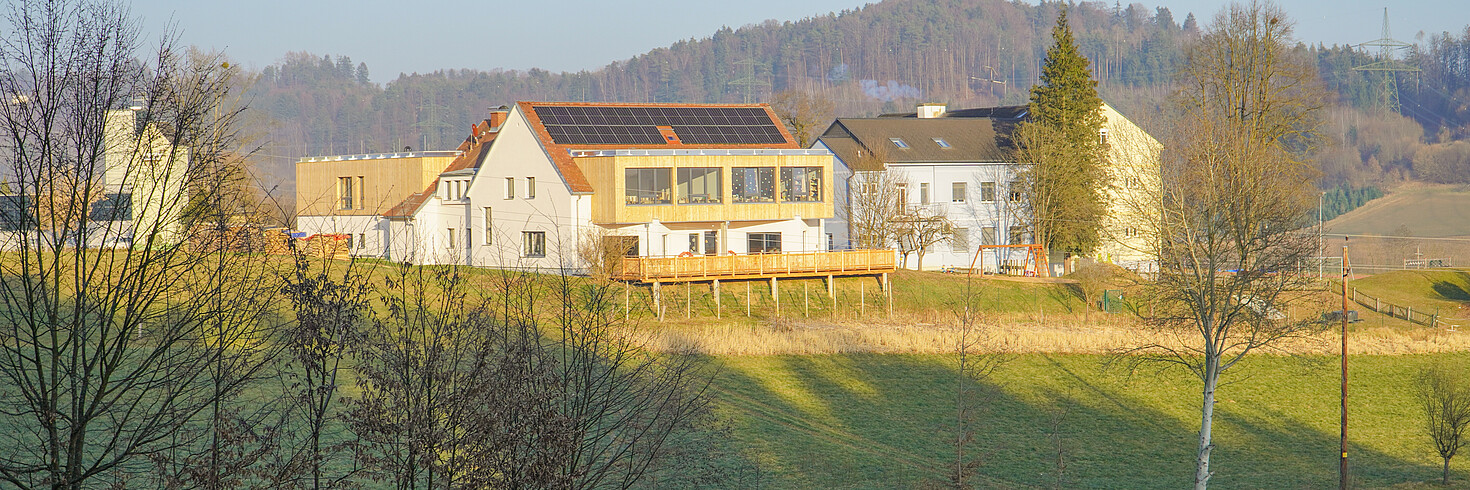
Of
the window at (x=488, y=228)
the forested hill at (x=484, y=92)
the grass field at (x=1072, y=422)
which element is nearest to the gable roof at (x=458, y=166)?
the window at (x=488, y=228)

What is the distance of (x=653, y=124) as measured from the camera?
142 feet

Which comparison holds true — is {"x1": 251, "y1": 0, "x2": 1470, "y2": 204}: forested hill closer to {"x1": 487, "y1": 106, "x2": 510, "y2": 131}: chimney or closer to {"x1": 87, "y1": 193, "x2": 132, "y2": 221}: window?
{"x1": 487, "y1": 106, "x2": 510, "y2": 131}: chimney

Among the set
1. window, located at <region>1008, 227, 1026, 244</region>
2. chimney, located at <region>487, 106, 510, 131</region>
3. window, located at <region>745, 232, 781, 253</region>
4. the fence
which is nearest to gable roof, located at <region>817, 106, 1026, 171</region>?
window, located at <region>1008, 227, 1026, 244</region>

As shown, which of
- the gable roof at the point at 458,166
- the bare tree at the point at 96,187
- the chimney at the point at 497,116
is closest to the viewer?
the bare tree at the point at 96,187

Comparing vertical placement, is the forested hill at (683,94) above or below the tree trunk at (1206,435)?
above

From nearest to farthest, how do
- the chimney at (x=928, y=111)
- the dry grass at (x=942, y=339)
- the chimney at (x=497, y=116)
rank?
1. the dry grass at (x=942, y=339)
2. the chimney at (x=497, y=116)
3. the chimney at (x=928, y=111)

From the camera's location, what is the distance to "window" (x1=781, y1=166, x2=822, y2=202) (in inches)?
1634

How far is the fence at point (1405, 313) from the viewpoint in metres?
41.5

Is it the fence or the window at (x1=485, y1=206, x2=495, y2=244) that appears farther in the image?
the fence

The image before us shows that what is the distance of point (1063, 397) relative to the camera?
28188 millimetres

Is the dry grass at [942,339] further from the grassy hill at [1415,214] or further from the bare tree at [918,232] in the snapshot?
the grassy hill at [1415,214]

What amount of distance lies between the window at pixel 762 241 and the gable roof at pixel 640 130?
3.35m

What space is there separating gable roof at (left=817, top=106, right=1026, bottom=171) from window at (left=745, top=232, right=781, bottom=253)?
7.63 metres

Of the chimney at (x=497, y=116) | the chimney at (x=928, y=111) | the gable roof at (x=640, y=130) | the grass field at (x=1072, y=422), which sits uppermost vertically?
the chimney at (x=928, y=111)
